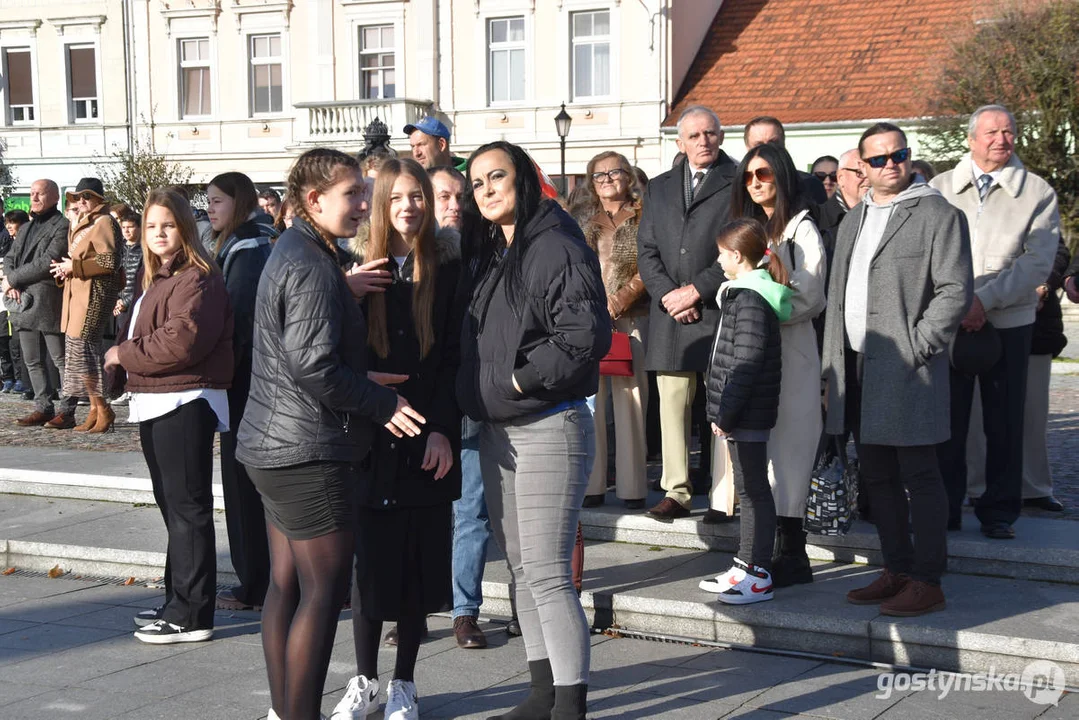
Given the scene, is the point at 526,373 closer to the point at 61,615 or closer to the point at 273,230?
the point at 273,230

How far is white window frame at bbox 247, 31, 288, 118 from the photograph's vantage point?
3294 cm

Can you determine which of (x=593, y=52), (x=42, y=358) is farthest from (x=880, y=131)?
(x=593, y=52)

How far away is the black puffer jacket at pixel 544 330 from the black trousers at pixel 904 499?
1856 millimetres

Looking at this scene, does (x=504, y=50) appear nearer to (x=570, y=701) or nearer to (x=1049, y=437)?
(x=1049, y=437)

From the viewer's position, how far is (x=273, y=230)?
6473 mm

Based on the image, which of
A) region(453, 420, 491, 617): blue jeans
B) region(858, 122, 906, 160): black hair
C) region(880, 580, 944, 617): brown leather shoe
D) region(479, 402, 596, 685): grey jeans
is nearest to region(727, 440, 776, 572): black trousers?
region(880, 580, 944, 617): brown leather shoe

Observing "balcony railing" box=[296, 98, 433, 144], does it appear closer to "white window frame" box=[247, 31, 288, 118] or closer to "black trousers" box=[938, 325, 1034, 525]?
"white window frame" box=[247, 31, 288, 118]

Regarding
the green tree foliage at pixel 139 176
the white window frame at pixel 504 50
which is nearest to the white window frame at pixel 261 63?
the green tree foliage at pixel 139 176

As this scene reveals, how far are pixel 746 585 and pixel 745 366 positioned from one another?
0.99 m

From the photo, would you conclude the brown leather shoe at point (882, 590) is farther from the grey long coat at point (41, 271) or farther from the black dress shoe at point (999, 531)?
the grey long coat at point (41, 271)

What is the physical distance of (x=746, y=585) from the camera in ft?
19.5

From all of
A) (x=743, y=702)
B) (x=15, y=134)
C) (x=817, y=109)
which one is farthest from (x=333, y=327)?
(x=15, y=134)

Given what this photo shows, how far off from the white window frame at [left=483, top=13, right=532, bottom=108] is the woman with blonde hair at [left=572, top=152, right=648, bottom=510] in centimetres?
2326

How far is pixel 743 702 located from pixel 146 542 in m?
4.10
